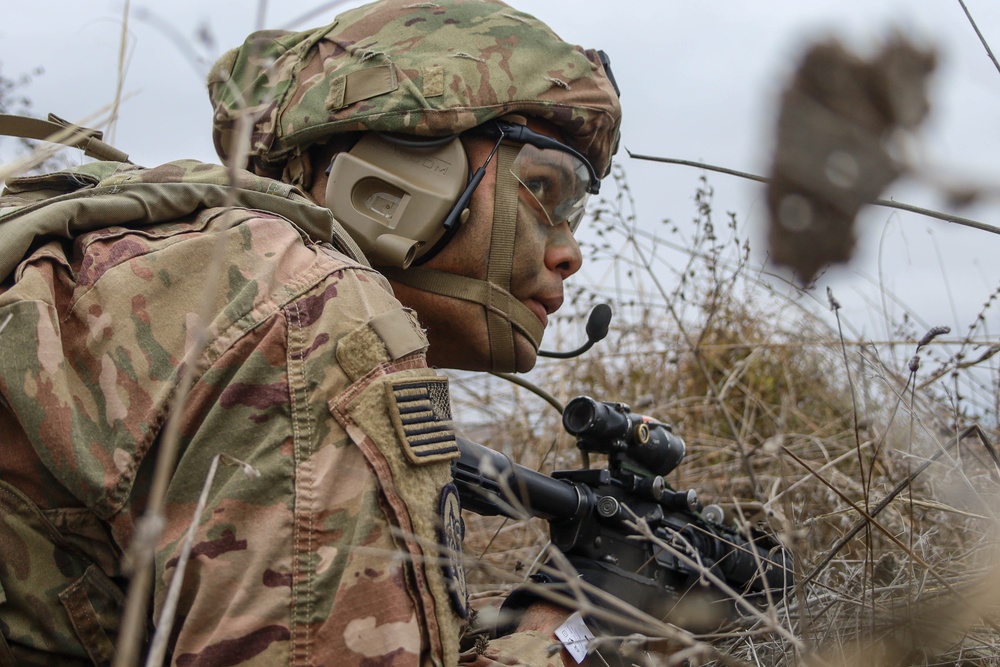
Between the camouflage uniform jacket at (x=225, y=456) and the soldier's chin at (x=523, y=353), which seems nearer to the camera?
the camouflage uniform jacket at (x=225, y=456)

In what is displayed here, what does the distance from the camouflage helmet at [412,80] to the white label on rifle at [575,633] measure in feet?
3.87

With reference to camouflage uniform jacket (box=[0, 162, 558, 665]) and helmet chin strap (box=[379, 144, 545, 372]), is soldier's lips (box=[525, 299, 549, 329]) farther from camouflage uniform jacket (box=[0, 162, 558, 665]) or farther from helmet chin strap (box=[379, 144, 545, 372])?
camouflage uniform jacket (box=[0, 162, 558, 665])

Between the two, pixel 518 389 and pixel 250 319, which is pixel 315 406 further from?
pixel 518 389

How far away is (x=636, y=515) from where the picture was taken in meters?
2.29

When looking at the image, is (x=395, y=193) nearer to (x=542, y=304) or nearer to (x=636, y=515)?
(x=542, y=304)

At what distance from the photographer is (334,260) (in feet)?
5.31

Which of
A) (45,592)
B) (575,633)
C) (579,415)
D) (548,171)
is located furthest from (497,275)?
(45,592)

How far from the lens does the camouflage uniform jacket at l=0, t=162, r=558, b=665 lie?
1.36 m

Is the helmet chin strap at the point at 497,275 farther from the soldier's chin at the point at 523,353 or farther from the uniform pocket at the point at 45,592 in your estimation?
the uniform pocket at the point at 45,592

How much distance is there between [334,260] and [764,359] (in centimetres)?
319

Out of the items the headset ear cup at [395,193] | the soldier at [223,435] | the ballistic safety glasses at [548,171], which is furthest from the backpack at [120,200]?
the ballistic safety glasses at [548,171]

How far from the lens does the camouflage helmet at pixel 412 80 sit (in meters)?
2.27

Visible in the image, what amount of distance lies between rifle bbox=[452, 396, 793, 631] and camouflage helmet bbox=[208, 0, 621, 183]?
0.80 meters

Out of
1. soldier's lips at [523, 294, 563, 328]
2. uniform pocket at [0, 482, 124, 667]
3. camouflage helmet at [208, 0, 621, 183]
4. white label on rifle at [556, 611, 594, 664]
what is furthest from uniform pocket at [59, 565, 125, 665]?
soldier's lips at [523, 294, 563, 328]
